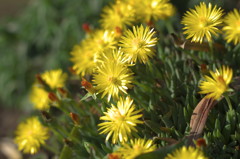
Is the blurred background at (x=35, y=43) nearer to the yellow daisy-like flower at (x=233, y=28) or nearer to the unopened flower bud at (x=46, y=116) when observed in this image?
the unopened flower bud at (x=46, y=116)

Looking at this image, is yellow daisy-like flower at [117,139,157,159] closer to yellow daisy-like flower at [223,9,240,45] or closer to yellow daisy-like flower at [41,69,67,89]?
yellow daisy-like flower at [223,9,240,45]

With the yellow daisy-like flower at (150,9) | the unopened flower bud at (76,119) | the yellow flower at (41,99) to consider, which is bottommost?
the unopened flower bud at (76,119)

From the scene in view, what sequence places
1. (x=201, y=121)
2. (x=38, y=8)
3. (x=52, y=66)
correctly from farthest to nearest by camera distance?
(x=38, y=8) → (x=52, y=66) → (x=201, y=121)

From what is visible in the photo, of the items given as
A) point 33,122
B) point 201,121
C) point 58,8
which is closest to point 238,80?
point 201,121

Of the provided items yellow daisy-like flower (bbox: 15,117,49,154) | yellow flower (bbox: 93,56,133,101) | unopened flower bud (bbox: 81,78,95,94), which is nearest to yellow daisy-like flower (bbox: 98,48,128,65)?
yellow flower (bbox: 93,56,133,101)

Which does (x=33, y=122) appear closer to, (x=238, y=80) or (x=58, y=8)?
(x=238, y=80)

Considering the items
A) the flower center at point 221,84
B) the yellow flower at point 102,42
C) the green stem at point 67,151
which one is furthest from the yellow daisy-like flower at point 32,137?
the flower center at point 221,84
